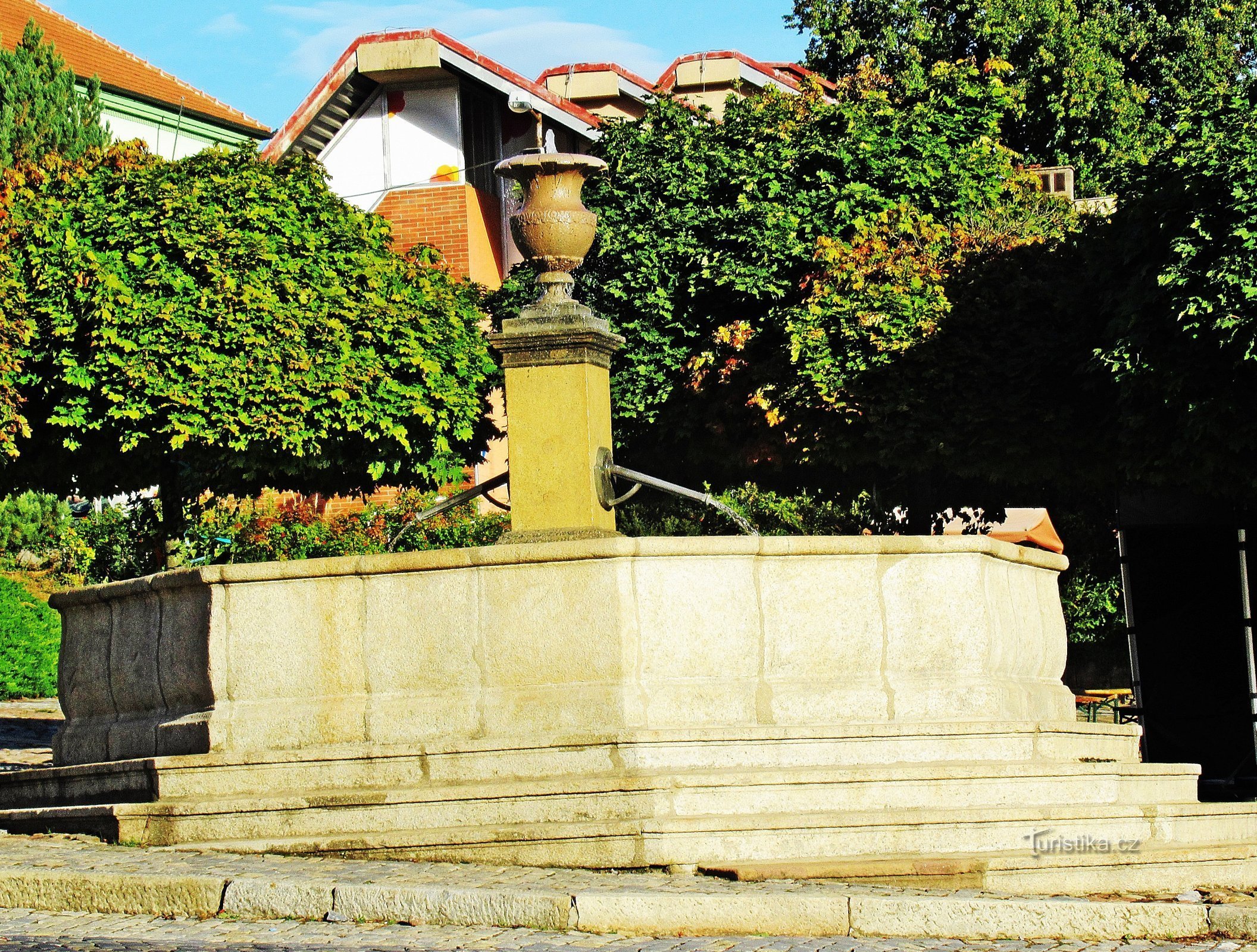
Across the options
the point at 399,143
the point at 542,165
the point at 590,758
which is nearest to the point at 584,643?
the point at 590,758

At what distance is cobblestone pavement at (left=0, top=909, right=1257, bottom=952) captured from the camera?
6438mm

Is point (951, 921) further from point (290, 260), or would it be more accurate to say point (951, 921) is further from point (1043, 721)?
point (290, 260)

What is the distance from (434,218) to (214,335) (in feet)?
41.1

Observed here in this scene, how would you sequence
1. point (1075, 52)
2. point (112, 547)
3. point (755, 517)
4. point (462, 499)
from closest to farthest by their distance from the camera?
point (462, 499), point (755, 517), point (112, 547), point (1075, 52)

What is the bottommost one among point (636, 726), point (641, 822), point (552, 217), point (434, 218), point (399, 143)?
point (641, 822)

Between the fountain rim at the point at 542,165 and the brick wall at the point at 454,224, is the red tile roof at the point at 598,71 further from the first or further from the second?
the fountain rim at the point at 542,165

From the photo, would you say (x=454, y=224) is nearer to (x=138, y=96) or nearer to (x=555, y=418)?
(x=138, y=96)

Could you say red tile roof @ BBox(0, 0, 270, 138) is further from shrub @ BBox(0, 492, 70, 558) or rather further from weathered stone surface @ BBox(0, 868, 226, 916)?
weathered stone surface @ BBox(0, 868, 226, 916)

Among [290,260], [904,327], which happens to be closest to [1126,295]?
[904,327]

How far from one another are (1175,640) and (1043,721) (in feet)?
21.6

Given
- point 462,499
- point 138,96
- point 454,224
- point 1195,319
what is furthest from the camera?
point 138,96

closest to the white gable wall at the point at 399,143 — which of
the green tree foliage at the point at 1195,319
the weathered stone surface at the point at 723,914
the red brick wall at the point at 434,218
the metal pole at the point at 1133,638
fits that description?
the red brick wall at the point at 434,218

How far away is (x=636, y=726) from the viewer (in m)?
8.36

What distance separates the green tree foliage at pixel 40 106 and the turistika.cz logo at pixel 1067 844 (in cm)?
2099
